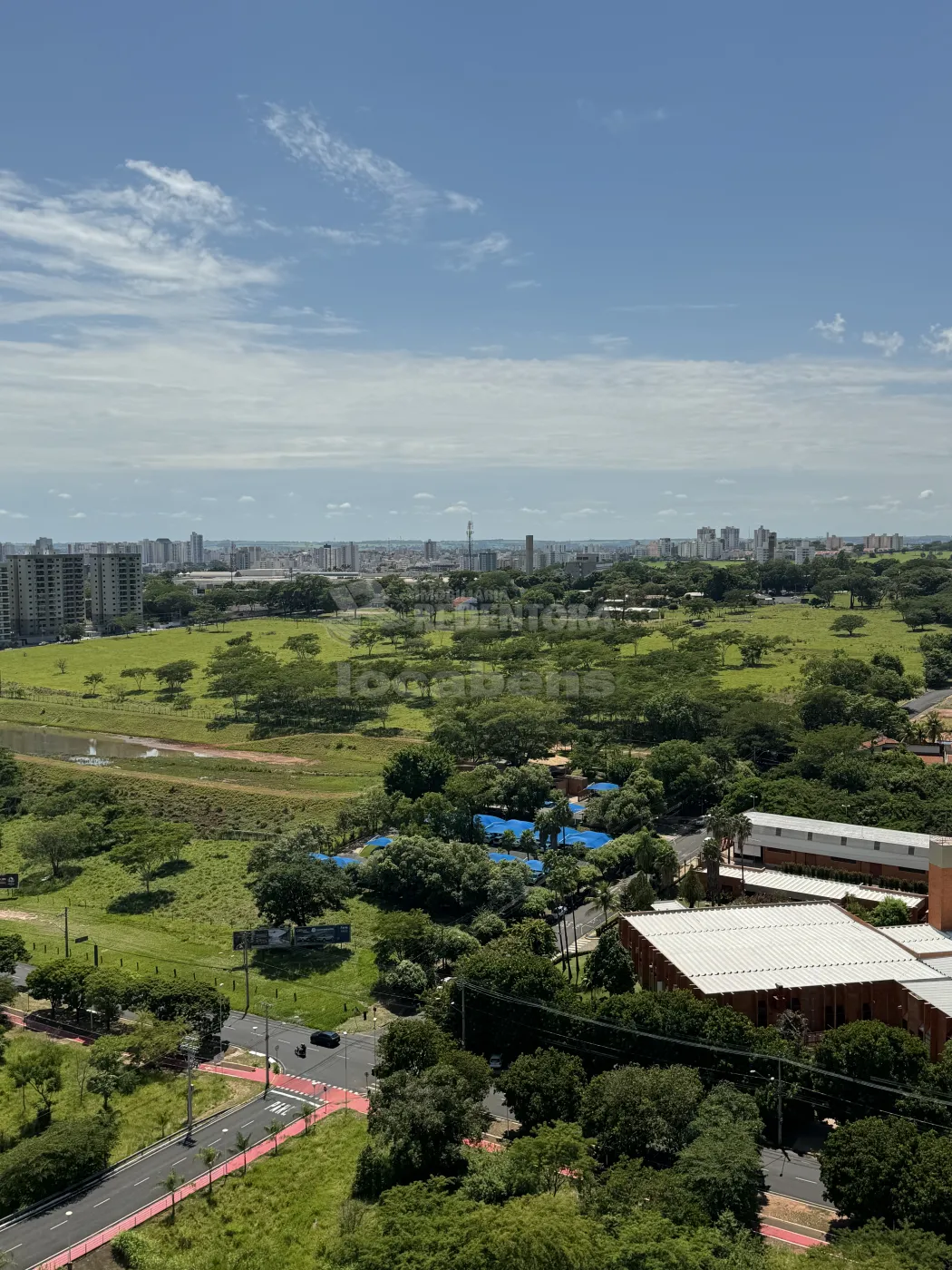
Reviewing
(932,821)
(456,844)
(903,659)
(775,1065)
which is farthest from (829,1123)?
(903,659)

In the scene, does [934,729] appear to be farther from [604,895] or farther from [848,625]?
[848,625]

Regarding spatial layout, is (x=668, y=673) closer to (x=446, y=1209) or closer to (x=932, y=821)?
(x=932, y=821)

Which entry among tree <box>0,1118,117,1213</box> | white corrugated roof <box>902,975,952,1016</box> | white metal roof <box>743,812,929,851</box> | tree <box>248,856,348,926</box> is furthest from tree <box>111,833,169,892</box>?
white corrugated roof <box>902,975,952,1016</box>

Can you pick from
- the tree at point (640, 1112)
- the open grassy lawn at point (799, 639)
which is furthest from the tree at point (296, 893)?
the open grassy lawn at point (799, 639)

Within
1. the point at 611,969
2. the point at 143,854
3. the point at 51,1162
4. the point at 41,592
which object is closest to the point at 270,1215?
the point at 51,1162

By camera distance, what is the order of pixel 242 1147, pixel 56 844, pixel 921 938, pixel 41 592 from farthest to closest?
pixel 41 592 < pixel 56 844 < pixel 921 938 < pixel 242 1147

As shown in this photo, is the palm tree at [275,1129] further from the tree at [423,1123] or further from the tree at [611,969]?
the tree at [611,969]
